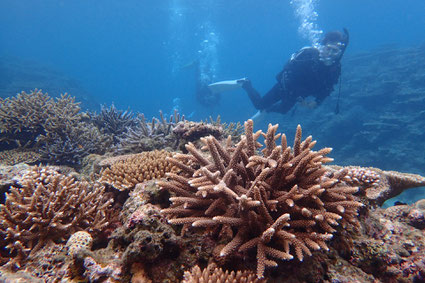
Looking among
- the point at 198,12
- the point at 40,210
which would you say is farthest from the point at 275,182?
the point at 198,12

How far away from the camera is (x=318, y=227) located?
220 cm

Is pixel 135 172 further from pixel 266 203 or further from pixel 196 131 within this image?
pixel 266 203

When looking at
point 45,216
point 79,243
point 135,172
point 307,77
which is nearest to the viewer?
point 79,243

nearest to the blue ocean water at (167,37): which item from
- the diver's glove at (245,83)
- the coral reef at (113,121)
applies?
the diver's glove at (245,83)

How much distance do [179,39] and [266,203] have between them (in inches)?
4979

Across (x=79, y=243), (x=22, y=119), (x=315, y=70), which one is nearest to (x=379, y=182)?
(x=79, y=243)

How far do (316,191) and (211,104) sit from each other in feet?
97.6

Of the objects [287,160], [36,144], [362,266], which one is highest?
[36,144]

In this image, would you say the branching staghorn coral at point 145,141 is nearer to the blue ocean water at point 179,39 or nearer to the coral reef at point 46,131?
the coral reef at point 46,131

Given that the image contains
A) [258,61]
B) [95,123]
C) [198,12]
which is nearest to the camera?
[95,123]

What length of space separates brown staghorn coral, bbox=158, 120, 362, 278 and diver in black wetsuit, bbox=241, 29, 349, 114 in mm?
10041

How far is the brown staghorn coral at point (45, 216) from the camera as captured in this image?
2.59m

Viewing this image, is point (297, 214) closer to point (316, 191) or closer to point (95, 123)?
point (316, 191)

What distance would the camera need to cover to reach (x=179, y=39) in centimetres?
11438
